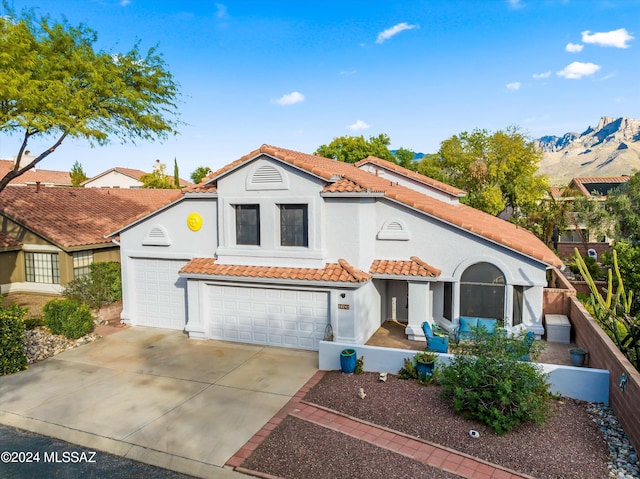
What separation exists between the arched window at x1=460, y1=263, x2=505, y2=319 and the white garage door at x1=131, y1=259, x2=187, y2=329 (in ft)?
33.8

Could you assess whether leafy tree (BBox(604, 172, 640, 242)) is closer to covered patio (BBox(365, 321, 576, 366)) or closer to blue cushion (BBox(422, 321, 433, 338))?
covered patio (BBox(365, 321, 576, 366))

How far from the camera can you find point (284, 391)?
12117mm

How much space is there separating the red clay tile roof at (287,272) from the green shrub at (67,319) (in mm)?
3996

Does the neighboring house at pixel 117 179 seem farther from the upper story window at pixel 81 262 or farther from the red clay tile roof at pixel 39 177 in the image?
the upper story window at pixel 81 262

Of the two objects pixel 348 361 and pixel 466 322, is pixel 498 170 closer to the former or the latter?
pixel 466 322

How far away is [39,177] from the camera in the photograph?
67750 mm

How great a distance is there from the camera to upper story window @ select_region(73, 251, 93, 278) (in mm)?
23281

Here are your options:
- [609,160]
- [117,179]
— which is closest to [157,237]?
[117,179]

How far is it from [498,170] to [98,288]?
3303cm

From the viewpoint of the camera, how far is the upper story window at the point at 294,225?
1566 centimetres

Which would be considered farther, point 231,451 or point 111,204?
point 111,204

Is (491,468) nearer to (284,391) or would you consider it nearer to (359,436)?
(359,436)

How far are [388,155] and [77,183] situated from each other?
124 feet

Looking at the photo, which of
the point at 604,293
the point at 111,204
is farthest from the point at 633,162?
the point at 111,204
